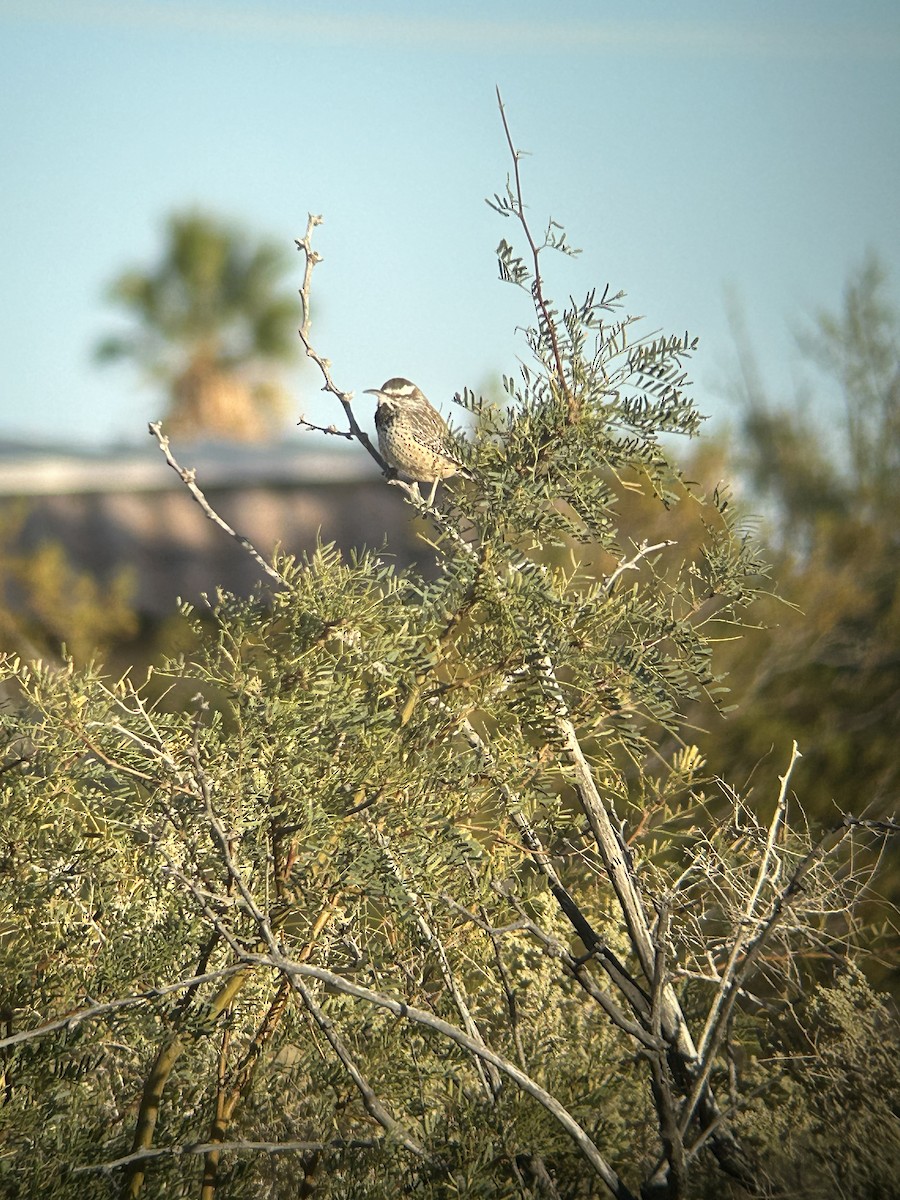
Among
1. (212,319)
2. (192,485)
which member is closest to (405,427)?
(192,485)

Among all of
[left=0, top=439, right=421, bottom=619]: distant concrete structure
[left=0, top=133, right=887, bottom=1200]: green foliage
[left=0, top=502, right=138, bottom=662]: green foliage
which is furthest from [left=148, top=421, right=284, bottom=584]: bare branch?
[left=0, top=439, right=421, bottom=619]: distant concrete structure

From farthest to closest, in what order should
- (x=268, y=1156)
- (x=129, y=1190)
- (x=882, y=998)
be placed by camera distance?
(x=882, y=998) < (x=268, y=1156) < (x=129, y=1190)

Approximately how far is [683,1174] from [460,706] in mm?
502

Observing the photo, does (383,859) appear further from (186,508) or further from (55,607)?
(186,508)

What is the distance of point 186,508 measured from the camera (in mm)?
10352

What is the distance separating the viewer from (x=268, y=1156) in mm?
1432

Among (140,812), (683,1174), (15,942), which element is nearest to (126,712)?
(140,812)

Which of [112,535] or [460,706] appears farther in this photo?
[112,535]

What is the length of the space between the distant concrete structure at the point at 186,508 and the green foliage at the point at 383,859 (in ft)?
26.4

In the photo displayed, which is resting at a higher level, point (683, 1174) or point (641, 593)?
point (641, 593)

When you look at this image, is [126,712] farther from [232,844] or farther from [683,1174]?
[683,1174]

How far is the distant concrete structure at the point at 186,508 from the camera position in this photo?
31.9 feet

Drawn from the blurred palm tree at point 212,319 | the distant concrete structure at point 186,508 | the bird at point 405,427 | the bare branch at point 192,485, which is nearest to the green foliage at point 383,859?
the bare branch at point 192,485

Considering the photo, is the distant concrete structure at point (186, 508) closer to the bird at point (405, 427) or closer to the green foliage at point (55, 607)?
the green foliage at point (55, 607)
